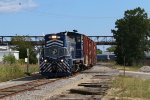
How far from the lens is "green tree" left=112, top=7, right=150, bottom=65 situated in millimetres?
98562

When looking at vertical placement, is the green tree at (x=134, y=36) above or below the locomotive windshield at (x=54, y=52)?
above

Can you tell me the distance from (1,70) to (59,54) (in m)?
5.97

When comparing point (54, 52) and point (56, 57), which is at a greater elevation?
point (54, 52)

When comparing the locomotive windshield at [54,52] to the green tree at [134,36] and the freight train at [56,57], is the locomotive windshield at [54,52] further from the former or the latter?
the green tree at [134,36]

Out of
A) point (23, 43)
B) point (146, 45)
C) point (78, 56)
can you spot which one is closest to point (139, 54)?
point (146, 45)

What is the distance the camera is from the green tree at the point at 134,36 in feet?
323

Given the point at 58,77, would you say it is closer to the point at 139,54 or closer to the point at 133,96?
the point at 133,96

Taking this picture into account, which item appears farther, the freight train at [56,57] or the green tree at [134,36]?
the green tree at [134,36]

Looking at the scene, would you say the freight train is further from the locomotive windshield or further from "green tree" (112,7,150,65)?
"green tree" (112,7,150,65)

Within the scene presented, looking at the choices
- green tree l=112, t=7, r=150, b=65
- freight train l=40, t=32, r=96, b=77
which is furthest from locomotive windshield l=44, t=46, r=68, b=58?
green tree l=112, t=7, r=150, b=65

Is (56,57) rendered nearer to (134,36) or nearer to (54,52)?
(54,52)

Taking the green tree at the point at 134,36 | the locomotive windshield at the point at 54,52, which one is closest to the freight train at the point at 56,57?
the locomotive windshield at the point at 54,52

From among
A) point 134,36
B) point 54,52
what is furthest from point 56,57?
point 134,36

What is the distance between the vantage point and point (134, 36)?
323 ft
